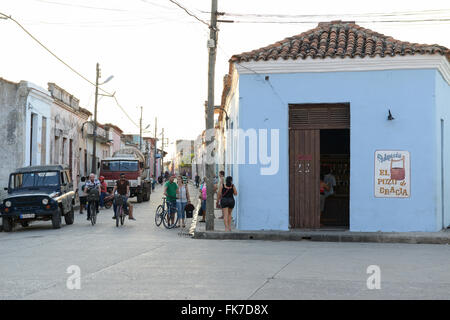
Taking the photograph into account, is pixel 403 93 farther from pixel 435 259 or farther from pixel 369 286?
pixel 369 286

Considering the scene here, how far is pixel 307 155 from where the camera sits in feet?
56.7

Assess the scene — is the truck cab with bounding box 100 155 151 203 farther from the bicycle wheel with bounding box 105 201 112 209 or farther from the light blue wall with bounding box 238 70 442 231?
the light blue wall with bounding box 238 70 442 231

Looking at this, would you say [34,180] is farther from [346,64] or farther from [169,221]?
[346,64]

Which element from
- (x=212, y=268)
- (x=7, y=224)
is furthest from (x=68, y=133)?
(x=212, y=268)

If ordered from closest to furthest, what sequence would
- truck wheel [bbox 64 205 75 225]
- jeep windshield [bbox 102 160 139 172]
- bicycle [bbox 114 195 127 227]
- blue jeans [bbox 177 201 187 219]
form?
1. blue jeans [bbox 177 201 187 219]
2. bicycle [bbox 114 195 127 227]
3. truck wheel [bbox 64 205 75 225]
4. jeep windshield [bbox 102 160 139 172]

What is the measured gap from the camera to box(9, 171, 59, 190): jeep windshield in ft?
65.8

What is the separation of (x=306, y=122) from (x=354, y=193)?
2.47m

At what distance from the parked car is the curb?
5.45m

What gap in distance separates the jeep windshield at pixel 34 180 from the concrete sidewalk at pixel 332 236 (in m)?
6.45

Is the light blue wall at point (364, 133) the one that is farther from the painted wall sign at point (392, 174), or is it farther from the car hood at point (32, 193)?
the car hood at point (32, 193)

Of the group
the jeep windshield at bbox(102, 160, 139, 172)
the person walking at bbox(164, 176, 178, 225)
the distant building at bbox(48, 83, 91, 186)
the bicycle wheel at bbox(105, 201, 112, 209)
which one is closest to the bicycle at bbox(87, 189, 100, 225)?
the person walking at bbox(164, 176, 178, 225)

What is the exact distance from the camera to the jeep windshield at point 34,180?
2006 centimetres

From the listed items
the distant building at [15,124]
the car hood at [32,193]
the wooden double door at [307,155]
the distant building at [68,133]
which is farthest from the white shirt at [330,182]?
the distant building at [68,133]

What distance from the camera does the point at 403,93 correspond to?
16.7m
